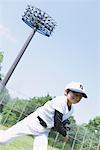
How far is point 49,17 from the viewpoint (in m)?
37.0

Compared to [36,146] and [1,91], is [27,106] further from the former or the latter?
[36,146]

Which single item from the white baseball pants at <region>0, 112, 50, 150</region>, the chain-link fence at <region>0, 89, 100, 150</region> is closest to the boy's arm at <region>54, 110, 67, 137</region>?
the white baseball pants at <region>0, 112, 50, 150</region>

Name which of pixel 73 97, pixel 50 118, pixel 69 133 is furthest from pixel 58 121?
pixel 69 133

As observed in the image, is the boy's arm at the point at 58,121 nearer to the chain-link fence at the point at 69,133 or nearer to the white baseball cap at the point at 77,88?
the white baseball cap at the point at 77,88

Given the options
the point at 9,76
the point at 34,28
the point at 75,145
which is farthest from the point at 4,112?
the point at 34,28

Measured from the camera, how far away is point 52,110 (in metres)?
4.72

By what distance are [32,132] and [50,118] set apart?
296 millimetres

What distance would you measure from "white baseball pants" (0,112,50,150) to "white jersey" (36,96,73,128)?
0.34ft

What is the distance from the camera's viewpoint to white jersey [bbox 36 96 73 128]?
464cm

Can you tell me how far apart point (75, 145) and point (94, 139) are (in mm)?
2473

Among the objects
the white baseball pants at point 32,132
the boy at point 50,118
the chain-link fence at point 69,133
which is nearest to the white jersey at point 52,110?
the boy at point 50,118

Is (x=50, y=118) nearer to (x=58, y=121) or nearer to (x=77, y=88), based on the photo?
(x=58, y=121)

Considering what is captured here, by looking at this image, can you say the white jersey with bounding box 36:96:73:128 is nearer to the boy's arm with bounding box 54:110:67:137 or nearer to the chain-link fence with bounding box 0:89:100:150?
the boy's arm with bounding box 54:110:67:137

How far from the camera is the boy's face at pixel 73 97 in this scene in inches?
185
